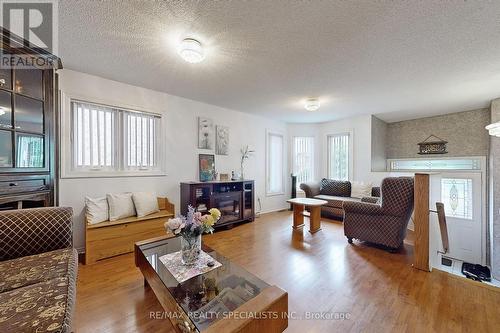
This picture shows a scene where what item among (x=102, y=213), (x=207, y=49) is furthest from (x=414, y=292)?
(x=102, y=213)

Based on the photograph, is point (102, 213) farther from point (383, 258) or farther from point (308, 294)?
point (383, 258)

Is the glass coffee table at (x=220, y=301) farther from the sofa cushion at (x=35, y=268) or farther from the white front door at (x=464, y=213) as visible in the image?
the white front door at (x=464, y=213)

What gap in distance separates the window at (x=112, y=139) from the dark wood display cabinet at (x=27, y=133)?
44 cm

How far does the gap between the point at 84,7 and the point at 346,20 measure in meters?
2.17

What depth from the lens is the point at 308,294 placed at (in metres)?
1.87

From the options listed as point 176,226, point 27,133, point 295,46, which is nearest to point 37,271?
point 176,226

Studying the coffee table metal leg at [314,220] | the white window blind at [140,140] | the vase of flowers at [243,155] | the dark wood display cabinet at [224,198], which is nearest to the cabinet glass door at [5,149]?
the white window blind at [140,140]

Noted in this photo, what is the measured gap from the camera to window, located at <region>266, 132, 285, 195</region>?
17.6ft

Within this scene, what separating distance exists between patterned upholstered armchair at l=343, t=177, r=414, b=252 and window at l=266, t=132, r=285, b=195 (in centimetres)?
253

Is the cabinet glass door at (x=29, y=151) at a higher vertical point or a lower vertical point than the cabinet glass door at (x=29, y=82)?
lower

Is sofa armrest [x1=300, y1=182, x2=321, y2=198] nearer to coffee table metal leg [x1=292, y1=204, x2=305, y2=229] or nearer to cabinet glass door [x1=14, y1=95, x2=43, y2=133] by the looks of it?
coffee table metal leg [x1=292, y1=204, x2=305, y2=229]

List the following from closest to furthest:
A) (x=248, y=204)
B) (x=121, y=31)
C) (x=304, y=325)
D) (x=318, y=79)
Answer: (x=304, y=325) → (x=121, y=31) → (x=318, y=79) → (x=248, y=204)

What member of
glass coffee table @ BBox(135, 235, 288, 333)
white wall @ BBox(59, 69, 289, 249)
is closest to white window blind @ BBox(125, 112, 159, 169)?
white wall @ BBox(59, 69, 289, 249)

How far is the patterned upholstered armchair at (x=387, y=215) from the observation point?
8.46 feet
